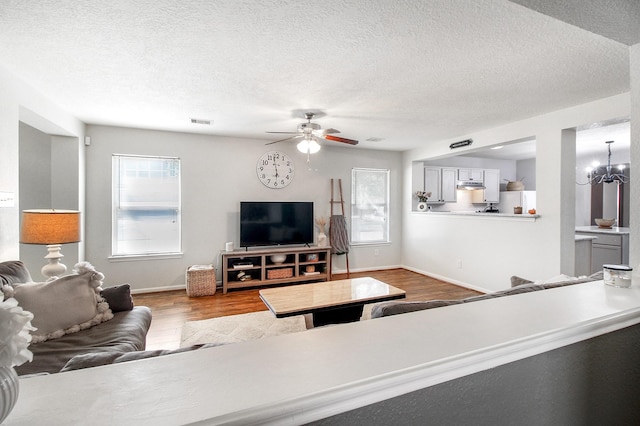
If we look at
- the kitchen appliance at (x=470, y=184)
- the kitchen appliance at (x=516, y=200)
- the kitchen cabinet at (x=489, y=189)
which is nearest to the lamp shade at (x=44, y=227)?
the kitchen appliance at (x=470, y=184)

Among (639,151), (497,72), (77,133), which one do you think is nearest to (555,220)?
(497,72)

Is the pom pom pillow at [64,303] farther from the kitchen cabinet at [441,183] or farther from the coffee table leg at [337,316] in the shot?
the kitchen cabinet at [441,183]

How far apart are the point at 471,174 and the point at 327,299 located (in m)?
5.18

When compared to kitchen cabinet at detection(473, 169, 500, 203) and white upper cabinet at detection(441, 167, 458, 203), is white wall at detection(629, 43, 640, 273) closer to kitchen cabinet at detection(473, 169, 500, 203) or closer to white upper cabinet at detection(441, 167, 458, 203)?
white upper cabinet at detection(441, 167, 458, 203)

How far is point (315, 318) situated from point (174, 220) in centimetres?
293

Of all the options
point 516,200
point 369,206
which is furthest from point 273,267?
point 516,200

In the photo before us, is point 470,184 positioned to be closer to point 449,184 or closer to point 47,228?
point 449,184

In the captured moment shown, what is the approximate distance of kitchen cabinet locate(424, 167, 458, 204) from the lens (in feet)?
20.0

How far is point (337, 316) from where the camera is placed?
279 centimetres

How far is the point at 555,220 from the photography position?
134 inches

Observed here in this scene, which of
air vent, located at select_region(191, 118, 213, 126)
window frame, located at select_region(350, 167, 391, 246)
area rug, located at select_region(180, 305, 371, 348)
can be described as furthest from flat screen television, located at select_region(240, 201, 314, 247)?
area rug, located at select_region(180, 305, 371, 348)

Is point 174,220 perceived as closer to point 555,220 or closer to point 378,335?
point 378,335

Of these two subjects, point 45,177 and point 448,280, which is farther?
point 448,280

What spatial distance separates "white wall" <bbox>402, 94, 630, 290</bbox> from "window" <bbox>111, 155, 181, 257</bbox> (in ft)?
13.9
